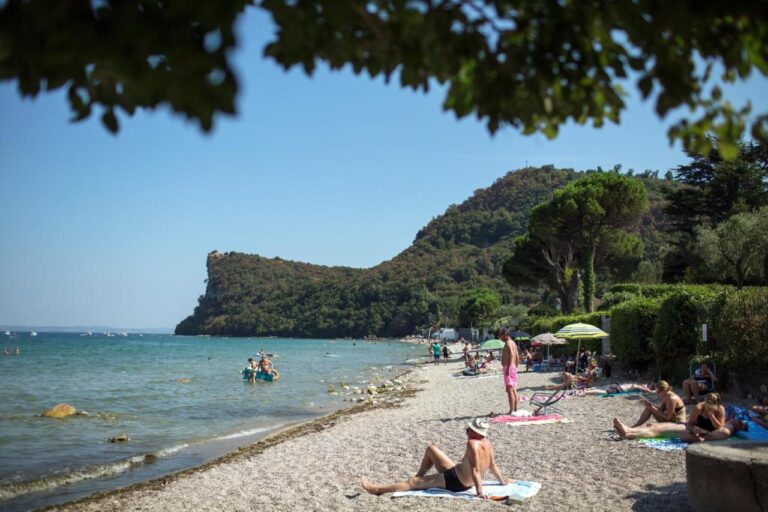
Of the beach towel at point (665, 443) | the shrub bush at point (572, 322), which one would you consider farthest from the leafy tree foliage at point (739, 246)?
the beach towel at point (665, 443)

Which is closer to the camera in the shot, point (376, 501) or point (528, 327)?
point (376, 501)

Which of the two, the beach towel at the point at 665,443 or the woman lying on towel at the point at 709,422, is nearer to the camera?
the woman lying on towel at the point at 709,422

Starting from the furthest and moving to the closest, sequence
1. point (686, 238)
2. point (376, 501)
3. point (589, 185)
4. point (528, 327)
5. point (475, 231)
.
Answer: point (475, 231), point (528, 327), point (589, 185), point (686, 238), point (376, 501)

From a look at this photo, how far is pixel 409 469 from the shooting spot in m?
8.91

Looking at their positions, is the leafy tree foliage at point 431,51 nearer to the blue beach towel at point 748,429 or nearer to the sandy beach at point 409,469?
the sandy beach at point 409,469

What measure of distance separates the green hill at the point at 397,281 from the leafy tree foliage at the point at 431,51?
364 feet

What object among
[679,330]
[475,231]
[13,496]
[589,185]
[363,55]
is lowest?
[13,496]

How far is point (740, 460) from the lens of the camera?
17.8 ft

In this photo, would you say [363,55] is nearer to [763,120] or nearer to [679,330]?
[763,120]

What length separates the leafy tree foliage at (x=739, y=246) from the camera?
89.9 feet

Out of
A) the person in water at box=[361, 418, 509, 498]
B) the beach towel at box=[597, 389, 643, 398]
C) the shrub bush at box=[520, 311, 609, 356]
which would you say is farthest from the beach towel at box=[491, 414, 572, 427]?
the shrub bush at box=[520, 311, 609, 356]

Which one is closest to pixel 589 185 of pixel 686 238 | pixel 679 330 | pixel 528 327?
pixel 686 238

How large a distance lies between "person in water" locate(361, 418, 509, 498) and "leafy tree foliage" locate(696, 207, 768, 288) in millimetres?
23704

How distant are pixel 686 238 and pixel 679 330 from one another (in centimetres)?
2411
